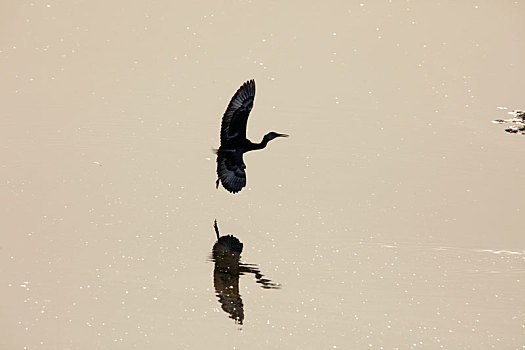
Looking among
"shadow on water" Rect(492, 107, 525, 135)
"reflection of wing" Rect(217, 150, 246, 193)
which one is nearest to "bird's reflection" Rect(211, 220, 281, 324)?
"reflection of wing" Rect(217, 150, 246, 193)

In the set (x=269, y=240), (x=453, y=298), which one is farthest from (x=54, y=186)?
(x=453, y=298)

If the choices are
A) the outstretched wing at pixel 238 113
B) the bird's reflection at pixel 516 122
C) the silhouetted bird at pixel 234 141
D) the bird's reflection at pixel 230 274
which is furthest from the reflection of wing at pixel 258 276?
the bird's reflection at pixel 516 122

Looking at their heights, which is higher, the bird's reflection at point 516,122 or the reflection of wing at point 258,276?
the bird's reflection at point 516,122

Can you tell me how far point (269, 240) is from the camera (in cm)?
809

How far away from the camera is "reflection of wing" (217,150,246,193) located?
849 cm

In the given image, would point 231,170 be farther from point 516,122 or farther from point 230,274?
point 516,122

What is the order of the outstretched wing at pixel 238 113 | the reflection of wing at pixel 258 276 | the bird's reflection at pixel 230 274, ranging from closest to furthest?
Answer: the bird's reflection at pixel 230 274, the reflection of wing at pixel 258 276, the outstretched wing at pixel 238 113

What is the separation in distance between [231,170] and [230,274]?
1.35m

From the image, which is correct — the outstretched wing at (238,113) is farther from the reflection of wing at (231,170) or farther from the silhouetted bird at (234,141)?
the reflection of wing at (231,170)

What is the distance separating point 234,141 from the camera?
338 inches

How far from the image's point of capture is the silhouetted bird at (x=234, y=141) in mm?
8438

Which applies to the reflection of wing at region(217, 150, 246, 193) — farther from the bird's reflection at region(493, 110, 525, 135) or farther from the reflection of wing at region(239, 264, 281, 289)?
the bird's reflection at region(493, 110, 525, 135)

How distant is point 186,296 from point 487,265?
2.49m

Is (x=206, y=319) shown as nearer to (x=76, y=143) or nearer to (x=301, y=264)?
(x=301, y=264)
